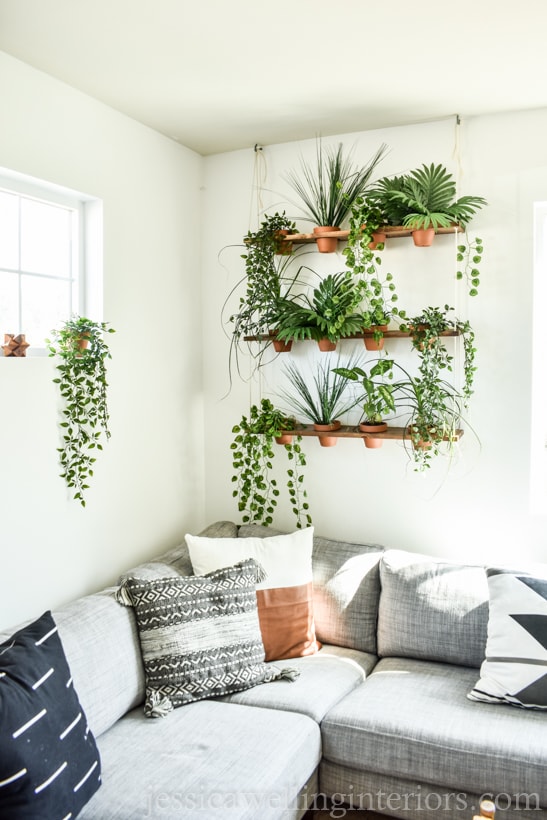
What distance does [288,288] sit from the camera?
3295mm

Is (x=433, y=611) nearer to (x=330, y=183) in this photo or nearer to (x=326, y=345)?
(x=326, y=345)

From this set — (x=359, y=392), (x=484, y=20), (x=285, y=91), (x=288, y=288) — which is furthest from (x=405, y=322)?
(x=484, y=20)

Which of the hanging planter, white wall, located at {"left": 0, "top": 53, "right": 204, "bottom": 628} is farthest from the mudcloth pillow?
the hanging planter

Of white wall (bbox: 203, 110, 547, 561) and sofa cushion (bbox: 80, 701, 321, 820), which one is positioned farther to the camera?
white wall (bbox: 203, 110, 547, 561)

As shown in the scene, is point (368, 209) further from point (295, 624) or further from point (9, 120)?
point (295, 624)

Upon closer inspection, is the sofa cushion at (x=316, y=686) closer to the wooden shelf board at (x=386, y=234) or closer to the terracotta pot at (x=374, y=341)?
the terracotta pot at (x=374, y=341)

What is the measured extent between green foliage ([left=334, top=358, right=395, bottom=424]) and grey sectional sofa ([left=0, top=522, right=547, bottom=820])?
0.66 metres

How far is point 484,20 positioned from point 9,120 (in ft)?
5.05

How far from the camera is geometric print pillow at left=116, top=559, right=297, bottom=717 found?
7.69 ft

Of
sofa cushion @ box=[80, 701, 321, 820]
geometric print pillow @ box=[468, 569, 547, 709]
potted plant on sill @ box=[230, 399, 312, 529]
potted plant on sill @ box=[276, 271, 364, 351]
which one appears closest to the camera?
sofa cushion @ box=[80, 701, 321, 820]

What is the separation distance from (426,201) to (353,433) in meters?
1.01

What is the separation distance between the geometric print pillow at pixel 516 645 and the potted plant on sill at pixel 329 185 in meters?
1.61

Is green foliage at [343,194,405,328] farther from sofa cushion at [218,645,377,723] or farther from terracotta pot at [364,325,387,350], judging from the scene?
sofa cushion at [218,645,377,723]

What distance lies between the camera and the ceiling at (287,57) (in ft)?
6.62
